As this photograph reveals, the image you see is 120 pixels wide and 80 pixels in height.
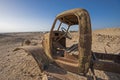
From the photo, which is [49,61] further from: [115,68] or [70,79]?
[115,68]

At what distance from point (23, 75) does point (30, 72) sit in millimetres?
311

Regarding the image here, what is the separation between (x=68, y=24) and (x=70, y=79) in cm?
228

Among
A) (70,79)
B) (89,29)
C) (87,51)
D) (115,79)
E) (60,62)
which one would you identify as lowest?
(115,79)

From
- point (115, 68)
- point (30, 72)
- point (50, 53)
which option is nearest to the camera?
point (115, 68)

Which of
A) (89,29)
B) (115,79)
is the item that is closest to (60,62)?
(89,29)

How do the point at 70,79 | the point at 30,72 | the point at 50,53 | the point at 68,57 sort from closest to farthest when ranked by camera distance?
the point at 70,79 → the point at 68,57 → the point at 50,53 → the point at 30,72

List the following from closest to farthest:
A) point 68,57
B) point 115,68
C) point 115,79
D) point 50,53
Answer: point 115,68, point 68,57, point 50,53, point 115,79

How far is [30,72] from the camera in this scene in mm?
4516

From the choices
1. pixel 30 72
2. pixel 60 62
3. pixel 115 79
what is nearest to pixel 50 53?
pixel 60 62

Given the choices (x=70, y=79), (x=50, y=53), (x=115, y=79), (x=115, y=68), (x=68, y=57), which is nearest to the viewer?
(x=115, y=68)

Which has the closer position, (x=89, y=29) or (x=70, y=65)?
(x=89, y=29)

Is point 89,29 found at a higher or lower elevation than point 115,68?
higher

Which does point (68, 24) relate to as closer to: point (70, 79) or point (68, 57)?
point (68, 57)

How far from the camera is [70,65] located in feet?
10.1
